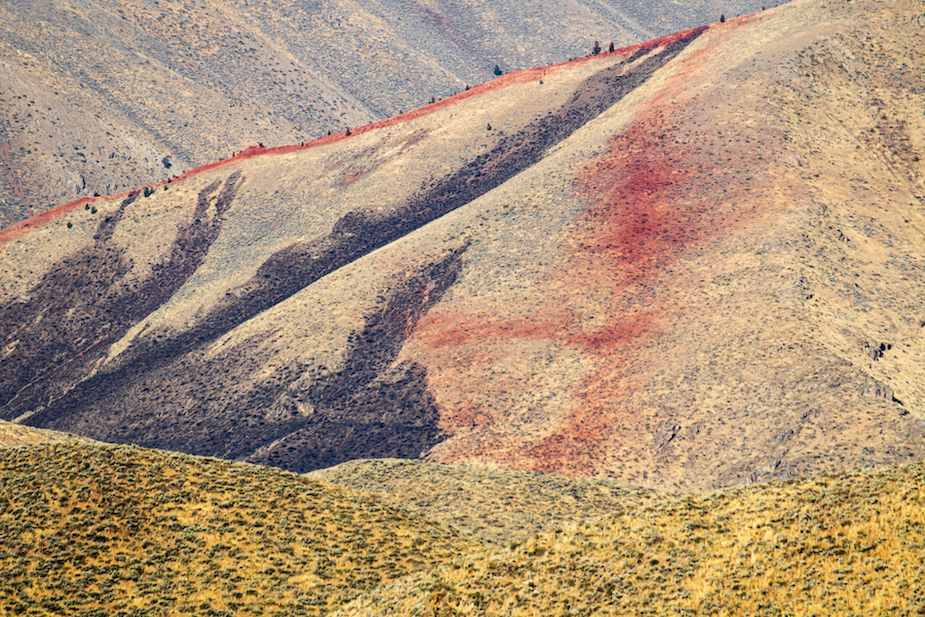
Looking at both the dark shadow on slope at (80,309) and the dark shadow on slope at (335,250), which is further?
the dark shadow on slope at (80,309)

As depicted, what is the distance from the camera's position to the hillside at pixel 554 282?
1563 inches

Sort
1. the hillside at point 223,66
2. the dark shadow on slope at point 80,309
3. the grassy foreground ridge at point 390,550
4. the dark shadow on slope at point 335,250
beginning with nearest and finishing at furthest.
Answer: the grassy foreground ridge at point 390,550
the dark shadow on slope at point 335,250
the dark shadow on slope at point 80,309
the hillside at point 223,66

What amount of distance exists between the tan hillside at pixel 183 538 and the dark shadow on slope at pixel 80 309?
93.5 ft

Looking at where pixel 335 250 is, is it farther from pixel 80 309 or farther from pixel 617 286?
pixel 617 286

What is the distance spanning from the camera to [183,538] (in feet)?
82.5

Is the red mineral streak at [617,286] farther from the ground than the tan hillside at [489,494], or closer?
farther from the ground

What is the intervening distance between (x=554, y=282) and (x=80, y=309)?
1398 inches

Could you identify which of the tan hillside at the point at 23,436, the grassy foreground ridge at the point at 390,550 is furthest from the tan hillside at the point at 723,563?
the tan hillside at the point at 23,436

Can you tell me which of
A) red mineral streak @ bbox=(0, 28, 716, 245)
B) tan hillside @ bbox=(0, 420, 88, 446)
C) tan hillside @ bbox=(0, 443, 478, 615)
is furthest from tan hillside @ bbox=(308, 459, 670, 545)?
red mineral streak @ bbox=(0, 28, 716, 245)

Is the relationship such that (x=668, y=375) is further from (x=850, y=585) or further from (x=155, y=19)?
(x=155, y=19)

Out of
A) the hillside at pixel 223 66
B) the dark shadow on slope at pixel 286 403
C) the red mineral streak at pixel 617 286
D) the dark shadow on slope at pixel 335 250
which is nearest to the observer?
the red mineral streak at pixel 617 286

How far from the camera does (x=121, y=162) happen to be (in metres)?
88.3

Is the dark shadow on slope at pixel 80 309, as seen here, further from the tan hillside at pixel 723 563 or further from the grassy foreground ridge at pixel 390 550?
the tan hillside at pixel 723 563

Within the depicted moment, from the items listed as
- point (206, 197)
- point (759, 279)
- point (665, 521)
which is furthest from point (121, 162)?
point (665, 521)
